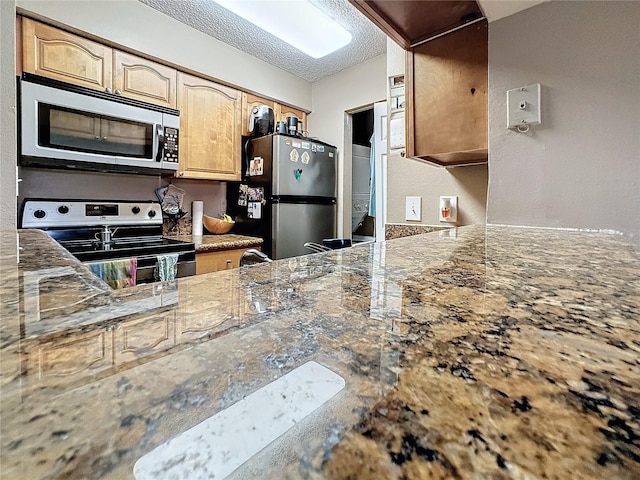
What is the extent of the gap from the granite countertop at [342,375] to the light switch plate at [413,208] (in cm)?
126

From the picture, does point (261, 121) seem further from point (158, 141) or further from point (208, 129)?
point (158, 141)

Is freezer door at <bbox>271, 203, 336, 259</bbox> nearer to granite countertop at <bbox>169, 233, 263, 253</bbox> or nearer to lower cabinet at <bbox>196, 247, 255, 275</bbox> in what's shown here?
granite countertop at <bbox>169, 233, 263, 253</bbox>

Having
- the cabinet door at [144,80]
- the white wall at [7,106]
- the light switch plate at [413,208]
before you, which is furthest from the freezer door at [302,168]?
the white wall at [7,106]

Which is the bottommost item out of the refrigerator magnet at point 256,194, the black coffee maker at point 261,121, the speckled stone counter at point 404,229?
the speckled stone counter at point 404,229

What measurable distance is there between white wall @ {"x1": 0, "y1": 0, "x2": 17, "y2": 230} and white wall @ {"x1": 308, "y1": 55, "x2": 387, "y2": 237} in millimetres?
2155

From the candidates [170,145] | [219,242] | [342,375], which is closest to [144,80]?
[170,145]

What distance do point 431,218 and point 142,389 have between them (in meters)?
1.59

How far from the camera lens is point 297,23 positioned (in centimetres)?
213

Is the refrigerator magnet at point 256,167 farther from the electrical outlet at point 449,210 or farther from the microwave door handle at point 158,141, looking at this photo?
the electrical outlet at point 449,210

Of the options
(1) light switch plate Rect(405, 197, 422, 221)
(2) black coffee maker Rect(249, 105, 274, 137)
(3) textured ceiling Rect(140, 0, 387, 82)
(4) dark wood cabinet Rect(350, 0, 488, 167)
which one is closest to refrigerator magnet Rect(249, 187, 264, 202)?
(2) black coffee maker Rect(249, 105, 274, 137)

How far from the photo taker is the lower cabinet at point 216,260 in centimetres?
203

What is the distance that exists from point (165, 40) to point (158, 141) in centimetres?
70

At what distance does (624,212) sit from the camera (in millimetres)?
969

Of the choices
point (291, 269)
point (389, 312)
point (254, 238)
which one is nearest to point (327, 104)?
point (254, 238)
